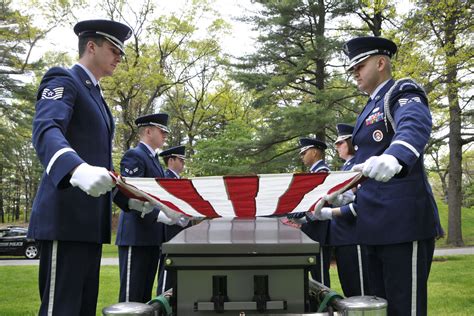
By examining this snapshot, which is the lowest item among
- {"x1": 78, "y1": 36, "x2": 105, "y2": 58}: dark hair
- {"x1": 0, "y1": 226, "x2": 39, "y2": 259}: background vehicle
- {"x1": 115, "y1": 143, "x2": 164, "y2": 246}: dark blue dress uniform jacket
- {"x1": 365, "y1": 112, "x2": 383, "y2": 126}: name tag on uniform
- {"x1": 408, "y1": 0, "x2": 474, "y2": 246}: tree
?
{"x1": 0, "y1": 226, "x2": 39, "y2": 259}: background vehicle

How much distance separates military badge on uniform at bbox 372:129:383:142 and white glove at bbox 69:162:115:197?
1576 millimetres

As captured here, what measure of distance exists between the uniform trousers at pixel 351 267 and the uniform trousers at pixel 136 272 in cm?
198

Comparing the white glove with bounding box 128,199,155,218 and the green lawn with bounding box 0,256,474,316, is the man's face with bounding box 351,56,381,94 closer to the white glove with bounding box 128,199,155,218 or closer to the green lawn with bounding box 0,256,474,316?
the white glove with bounding box 128,199,155,218

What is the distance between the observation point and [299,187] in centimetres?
260

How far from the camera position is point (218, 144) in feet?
73.1

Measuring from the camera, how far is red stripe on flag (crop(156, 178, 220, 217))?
2465mm

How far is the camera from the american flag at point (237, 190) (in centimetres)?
246

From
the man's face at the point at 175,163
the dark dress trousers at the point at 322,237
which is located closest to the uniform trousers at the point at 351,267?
the dark dress trousers at the point at 322,237

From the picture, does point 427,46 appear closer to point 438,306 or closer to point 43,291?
point 438,306

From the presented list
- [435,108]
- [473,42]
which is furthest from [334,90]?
[473,42]

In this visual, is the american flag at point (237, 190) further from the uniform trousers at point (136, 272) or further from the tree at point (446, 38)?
the tree at point (446, 38)

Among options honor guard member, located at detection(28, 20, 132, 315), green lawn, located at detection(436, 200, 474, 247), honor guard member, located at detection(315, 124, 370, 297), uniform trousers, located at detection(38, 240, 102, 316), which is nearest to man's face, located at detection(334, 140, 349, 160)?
honor guard member, located at detection(315, 124, 370, 297)

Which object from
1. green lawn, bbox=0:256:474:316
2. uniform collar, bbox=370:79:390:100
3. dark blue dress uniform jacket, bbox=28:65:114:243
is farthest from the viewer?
green lawn, bbox=0:256:474:316

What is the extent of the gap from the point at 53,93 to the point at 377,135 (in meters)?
1.79
